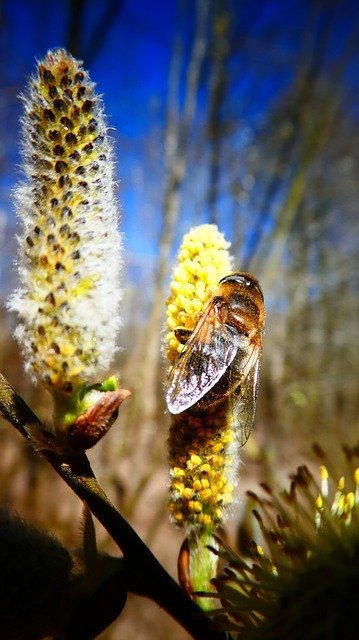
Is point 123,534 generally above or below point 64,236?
below

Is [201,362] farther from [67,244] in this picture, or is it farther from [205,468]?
[67,244]

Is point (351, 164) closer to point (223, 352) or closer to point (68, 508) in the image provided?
point (68, 508)

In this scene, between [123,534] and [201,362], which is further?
[201,362]

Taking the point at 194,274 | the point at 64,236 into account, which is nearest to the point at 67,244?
the point at 64,236

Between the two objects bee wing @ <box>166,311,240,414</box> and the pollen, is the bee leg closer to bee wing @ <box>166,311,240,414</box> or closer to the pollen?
bee wing @ <box>166,311,240,414</box>

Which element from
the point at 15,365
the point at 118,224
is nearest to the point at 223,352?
the point at 118,224

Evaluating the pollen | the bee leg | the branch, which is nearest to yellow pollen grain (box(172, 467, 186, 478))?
the pollen

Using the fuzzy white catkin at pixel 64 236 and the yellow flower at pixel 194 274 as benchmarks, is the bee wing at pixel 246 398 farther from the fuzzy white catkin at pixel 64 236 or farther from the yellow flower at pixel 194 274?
the fuzzy white catkin at pixel 64 236
